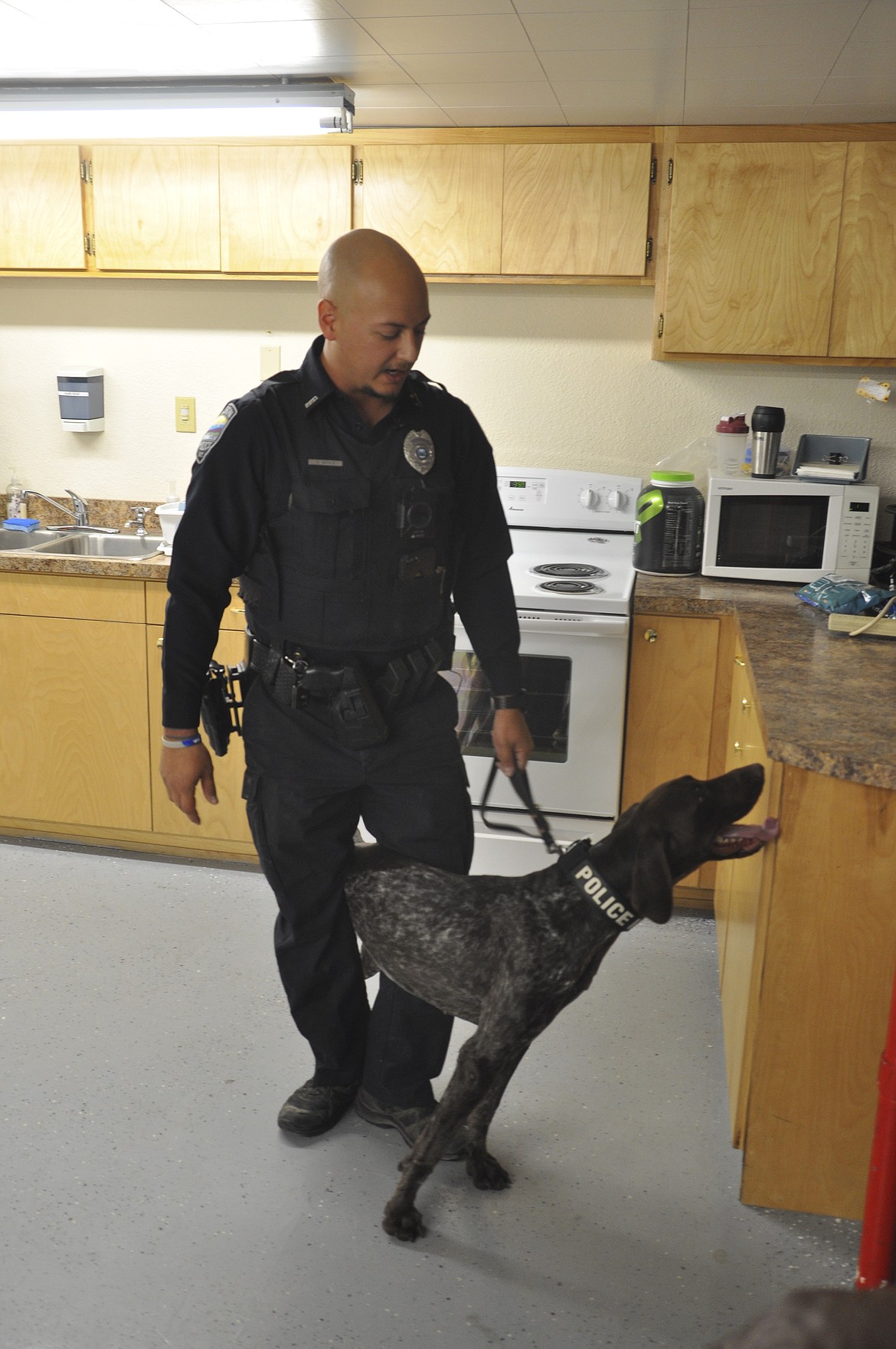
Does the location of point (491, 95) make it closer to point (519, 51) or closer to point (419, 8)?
point (519, 51)

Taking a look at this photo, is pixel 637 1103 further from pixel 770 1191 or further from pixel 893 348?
pixel 893 348

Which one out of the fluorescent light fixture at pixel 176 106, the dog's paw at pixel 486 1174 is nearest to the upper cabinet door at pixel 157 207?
the fluorescent light fixture at pixel 176 106

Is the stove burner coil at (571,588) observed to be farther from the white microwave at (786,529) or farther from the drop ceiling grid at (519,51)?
the drop ceiling grid at (519,51)

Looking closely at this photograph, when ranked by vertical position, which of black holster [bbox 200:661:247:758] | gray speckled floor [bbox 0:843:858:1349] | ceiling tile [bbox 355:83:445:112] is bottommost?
gray speckled floor [bbox 0:843:858:1349]

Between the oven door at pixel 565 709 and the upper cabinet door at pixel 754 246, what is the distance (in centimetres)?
97

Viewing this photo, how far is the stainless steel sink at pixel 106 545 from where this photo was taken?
3.92 m

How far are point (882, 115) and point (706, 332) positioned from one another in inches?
28.2

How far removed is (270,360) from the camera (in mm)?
3865

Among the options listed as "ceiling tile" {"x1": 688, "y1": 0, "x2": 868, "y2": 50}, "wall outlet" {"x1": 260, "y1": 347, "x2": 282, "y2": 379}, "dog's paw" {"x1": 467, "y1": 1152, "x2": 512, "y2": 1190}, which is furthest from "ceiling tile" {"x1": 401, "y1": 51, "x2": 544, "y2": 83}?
"dog's paw" {"x1": 467, "y1": 1152, "x2": 512, "y2": 1190}

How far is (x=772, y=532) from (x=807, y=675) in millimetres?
1102

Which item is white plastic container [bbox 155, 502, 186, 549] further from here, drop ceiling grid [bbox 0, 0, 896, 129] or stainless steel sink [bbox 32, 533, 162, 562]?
drop ceiling grid [bbox 0, 0, 896, 129]

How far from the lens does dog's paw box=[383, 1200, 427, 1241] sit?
1.97 metres

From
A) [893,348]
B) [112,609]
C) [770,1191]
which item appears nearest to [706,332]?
[893,348]

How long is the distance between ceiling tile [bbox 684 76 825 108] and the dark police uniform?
1.31 metres
